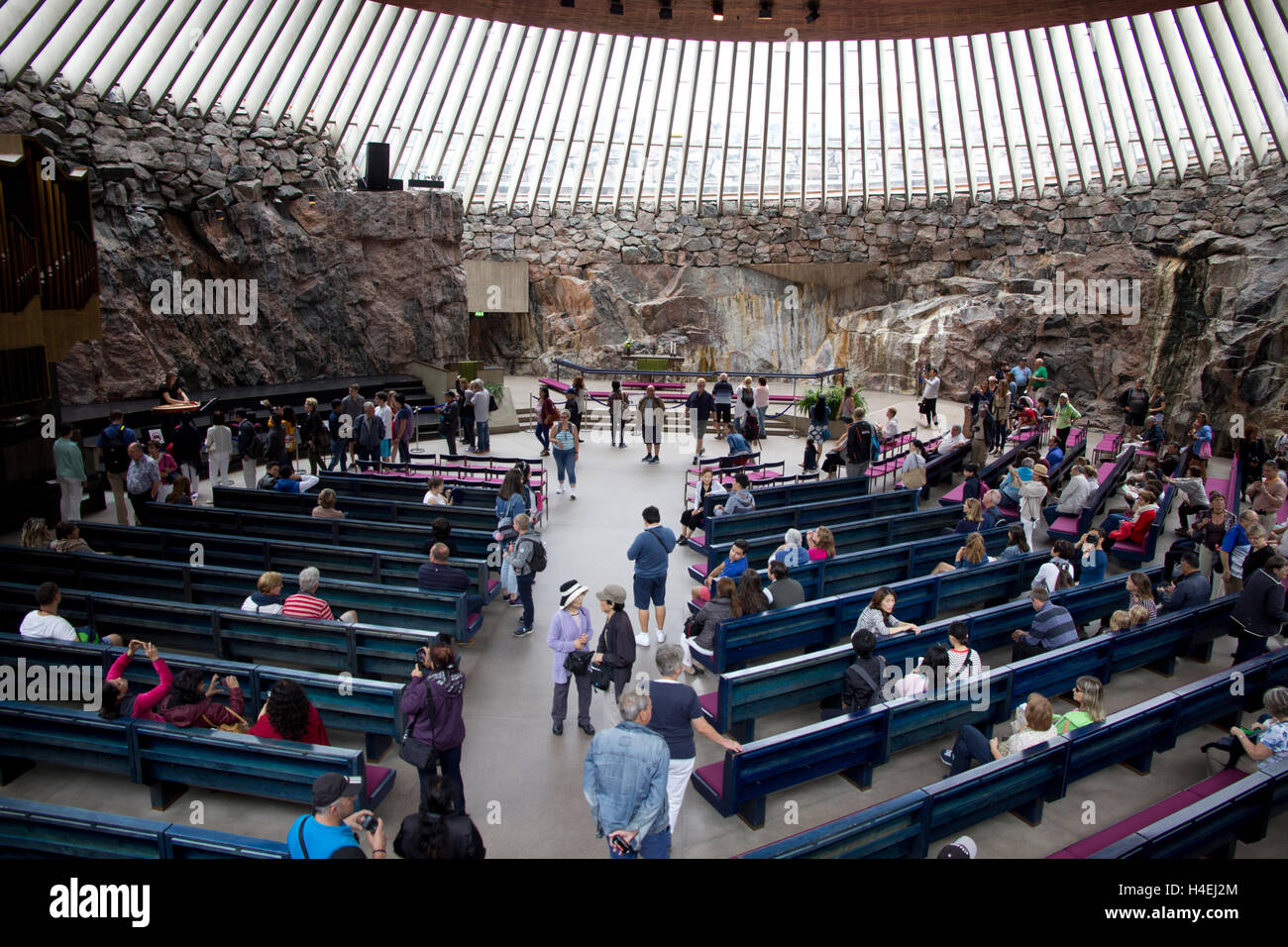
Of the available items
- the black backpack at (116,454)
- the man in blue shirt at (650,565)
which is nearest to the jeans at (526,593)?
the man in blue shirt at (650,565)

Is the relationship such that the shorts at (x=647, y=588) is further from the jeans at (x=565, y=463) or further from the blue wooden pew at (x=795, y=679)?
the jeans at (x=565, y=463)

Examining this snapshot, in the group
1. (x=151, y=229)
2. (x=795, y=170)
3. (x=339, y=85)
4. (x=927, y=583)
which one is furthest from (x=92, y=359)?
(x=795, y=170)

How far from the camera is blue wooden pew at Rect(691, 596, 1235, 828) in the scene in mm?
5078

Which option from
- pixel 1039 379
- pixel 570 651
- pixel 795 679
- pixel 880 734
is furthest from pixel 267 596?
pixel 1039 379

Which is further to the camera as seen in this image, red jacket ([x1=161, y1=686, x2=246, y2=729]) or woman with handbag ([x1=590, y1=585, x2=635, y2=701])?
woman with handbag ([x1=590, y1=585, x2=635, y2=701])

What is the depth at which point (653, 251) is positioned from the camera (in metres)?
27.1

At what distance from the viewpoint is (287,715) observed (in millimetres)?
4918

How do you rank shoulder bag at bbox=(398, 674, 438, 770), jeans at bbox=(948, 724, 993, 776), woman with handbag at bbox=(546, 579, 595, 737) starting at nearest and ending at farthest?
1. shoulder bag at bbox=(398, 674, 438, 770)
2. jeans at bbox=(948, 724, 993, 776)
3. woman with handbag at bbox=(546, 579, 595, 737)

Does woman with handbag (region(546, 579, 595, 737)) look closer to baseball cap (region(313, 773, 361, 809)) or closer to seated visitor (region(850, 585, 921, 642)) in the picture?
seated visitor (region(850, 585, 921, 642))

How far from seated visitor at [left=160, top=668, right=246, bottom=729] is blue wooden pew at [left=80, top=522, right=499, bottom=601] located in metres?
2.72

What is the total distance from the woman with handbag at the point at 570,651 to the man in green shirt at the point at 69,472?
7302 mm

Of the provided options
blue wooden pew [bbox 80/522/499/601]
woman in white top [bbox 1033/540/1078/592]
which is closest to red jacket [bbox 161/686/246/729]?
blue wooden pew [bbox 80/522/499/601]

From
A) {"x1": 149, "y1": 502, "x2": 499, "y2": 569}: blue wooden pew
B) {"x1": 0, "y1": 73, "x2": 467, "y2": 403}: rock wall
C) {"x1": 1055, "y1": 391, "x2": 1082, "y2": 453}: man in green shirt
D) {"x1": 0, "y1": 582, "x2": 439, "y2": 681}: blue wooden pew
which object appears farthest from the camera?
{"x1": 0, "y1": 73, "x2": 467, "y2": 403}: rock wall

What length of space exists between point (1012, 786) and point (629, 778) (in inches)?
97.5
